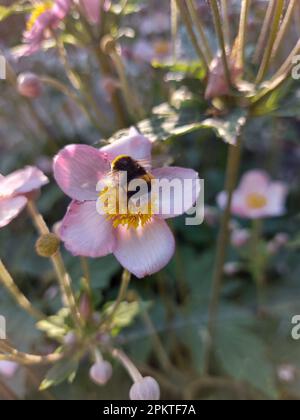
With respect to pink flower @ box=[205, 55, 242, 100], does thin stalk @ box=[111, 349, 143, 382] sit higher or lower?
lower

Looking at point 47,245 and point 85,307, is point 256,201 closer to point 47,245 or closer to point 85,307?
point 85,307

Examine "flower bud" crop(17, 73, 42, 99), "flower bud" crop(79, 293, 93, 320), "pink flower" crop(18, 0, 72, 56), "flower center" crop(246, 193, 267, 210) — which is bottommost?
"flower center" crop(246, 193, 267, 210)

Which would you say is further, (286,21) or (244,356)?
(244,356)

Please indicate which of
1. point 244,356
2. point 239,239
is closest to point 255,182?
point 239,239

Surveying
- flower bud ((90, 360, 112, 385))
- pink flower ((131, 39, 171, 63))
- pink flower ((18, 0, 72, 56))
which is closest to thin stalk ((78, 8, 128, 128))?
pink flower ((18, 0, 72, 56))

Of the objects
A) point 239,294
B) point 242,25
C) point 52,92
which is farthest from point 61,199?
point 242,25

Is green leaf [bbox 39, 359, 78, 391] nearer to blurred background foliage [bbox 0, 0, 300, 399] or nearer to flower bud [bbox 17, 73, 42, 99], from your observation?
blurred background foliage [bbox 0, 0, 300, 399]
